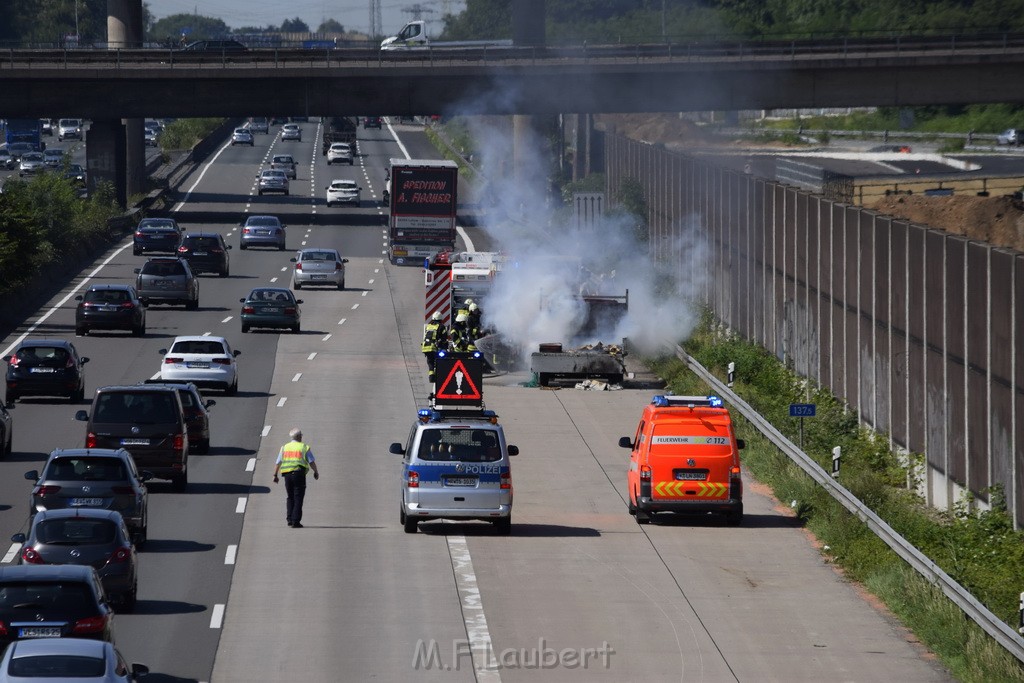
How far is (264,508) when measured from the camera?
1147 inches

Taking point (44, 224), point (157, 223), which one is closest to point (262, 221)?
point (157, 223)

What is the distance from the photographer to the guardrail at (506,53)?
85.7m

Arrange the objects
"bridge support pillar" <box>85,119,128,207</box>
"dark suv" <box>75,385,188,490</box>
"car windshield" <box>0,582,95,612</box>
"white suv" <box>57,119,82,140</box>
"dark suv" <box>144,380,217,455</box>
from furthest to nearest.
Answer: "white suv" <box>57,119,82,140</box>
"bridge support pillar" <box>85,119,128,207</box>
"dark suv" <box>144,380,217,455</box>
"dark suv" <box>75,385,188,490</box>
"car windshield" <box>0,582,95,612</box>

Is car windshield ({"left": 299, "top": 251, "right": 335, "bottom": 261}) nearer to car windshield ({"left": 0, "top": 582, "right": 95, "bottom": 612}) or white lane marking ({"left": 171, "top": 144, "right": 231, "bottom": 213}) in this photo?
white lane marking ({"left": 171, "top": 144, "right": 231, "bottom": 213})

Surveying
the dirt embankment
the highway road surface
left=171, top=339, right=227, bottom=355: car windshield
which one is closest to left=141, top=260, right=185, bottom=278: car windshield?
the highway road surface

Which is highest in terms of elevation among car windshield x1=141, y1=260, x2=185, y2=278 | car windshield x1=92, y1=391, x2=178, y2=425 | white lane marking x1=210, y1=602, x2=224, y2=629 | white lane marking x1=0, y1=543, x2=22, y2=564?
car windshield x1=141, y1=260, x2=185, y2=278

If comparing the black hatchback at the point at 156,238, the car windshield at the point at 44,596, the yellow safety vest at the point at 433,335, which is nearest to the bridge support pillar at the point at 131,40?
the black hatchback at the point at 156,238

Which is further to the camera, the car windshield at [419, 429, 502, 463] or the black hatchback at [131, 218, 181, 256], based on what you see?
the black hatchback at [131, 218, 181, 256]

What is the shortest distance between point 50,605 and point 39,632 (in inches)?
13.7

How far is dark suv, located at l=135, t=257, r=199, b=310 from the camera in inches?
2331

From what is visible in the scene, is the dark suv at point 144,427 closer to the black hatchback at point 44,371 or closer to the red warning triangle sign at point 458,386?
the red warning triangle sign at point 458,386

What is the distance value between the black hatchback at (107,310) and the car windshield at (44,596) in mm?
35346

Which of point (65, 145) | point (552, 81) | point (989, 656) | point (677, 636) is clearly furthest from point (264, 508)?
point (65, 145)

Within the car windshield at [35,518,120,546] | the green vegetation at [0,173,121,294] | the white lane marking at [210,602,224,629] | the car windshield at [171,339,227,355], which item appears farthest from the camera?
the green vegetation at [0,173,121,294]
